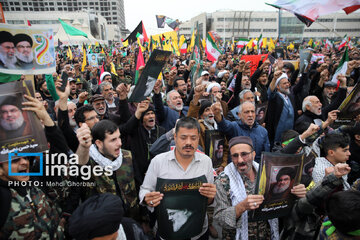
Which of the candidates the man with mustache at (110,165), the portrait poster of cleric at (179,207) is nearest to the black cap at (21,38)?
the man with mustache at (110,165)

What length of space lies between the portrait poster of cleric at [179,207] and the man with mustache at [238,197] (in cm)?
23

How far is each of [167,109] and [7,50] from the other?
2343mm

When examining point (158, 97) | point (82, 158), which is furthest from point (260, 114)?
point (82, 158)

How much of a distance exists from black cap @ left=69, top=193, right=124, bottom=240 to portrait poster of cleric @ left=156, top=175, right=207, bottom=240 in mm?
594

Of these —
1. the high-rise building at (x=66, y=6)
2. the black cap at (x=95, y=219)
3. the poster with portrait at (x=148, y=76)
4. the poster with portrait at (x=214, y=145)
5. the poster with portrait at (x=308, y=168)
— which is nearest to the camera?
the black cap at (x=95, y=219)

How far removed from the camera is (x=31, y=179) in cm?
177


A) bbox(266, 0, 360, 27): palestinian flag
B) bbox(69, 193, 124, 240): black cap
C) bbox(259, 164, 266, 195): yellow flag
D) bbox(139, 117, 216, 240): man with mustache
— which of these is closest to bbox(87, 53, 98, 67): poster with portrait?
bbox(266, 0, 360, 27): palestinian flag

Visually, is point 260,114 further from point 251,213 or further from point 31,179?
point 31,179

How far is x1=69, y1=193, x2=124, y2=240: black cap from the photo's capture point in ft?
4.23

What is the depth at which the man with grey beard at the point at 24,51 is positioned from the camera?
80.6 inches

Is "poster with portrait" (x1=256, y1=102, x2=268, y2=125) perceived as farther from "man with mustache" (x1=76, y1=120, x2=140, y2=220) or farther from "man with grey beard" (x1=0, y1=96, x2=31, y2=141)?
"man with grey beard" (x1=0, y1=96, x2=31, y2=141)

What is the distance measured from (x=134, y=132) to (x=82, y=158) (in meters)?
1.21

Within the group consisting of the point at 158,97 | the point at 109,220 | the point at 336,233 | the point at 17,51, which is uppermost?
the point at 17,51

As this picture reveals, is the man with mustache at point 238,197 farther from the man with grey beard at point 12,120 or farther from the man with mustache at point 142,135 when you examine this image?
the man with grey beard at point 12,120
